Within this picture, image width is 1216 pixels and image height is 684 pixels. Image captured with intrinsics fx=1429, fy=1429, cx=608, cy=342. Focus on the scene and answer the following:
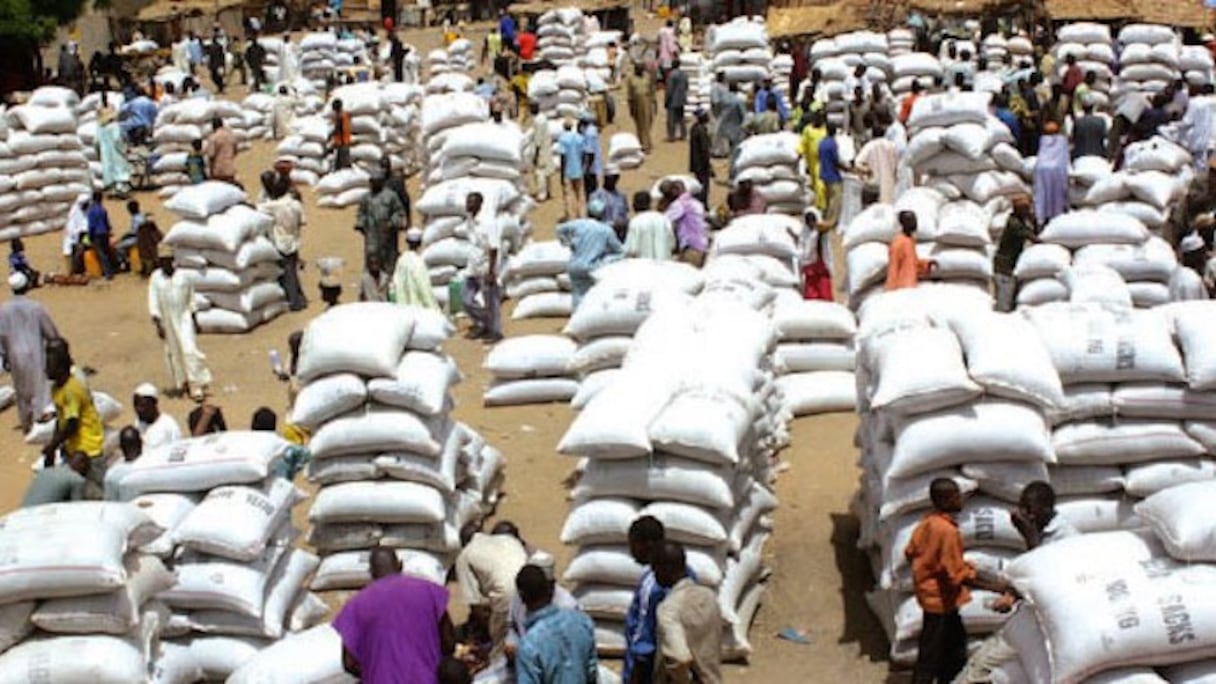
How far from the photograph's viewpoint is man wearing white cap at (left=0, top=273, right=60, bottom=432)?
1072 cm

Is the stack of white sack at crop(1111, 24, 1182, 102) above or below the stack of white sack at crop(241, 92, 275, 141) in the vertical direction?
above

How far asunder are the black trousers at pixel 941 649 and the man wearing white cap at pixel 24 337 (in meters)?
7.17

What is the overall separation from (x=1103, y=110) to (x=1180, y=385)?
1358 centimetres

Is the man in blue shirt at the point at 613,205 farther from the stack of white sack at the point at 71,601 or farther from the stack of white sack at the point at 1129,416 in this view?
the stack of white sack at the point at 71,601

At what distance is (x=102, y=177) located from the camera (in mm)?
20750

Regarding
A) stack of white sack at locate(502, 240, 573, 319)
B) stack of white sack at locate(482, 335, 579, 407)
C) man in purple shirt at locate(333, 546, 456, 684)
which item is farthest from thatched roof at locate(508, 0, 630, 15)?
man in purple shirt at locate(333, 546, 456, 684)

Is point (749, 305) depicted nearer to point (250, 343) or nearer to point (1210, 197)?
point (1210, 197)

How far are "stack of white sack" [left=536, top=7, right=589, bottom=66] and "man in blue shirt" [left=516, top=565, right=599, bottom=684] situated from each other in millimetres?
21077

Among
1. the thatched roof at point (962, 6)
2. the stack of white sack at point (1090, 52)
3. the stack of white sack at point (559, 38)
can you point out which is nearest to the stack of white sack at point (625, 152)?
the stack of white sack at point (1090, 52)

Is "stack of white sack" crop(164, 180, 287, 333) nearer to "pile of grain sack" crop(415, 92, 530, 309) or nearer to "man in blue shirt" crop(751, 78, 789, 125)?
"pile of grain sack" crop(415, 92, 530, 309)

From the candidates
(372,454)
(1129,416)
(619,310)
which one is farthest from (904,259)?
(372,454)

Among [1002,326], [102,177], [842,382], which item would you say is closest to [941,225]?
[842,382]

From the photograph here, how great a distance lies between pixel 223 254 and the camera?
13547 mm

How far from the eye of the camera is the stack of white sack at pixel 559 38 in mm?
25750
